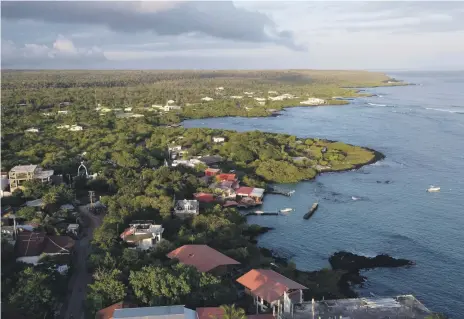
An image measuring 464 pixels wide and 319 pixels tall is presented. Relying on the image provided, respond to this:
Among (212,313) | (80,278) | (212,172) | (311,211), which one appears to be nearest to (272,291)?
(212,313)

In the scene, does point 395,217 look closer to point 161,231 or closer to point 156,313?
point 161,231

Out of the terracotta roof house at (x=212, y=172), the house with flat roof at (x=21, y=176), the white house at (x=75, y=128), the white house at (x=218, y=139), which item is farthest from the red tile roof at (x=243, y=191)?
the white house at (x=75, y=128)

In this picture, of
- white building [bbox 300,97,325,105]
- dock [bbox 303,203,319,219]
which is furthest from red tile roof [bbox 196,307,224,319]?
white building [bbox 300,97,325,105]

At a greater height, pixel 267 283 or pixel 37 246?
pixel 37 246

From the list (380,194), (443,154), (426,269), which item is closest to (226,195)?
(380,194)

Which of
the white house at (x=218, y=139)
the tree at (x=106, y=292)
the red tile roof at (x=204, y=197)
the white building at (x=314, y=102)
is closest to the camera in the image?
the tree at (x=106, y=292)

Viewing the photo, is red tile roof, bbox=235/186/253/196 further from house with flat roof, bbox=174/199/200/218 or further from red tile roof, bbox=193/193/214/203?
house with flat roof, bbox=174/199/200/218

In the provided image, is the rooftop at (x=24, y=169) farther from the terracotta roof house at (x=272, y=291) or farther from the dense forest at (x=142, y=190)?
the terracotta roof house at (x=272, y=291)
